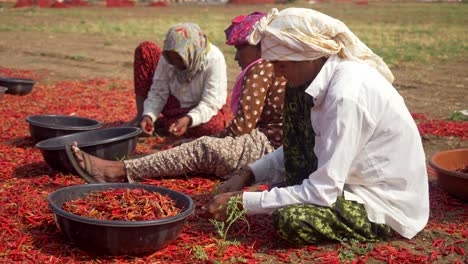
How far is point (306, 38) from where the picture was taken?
11.6 feet

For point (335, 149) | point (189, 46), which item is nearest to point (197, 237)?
point (335, 149)

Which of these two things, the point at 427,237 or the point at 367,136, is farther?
the point at 427,237

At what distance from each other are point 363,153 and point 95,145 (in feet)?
8.25

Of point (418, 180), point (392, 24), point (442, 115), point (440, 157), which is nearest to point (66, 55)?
point (442, 115)

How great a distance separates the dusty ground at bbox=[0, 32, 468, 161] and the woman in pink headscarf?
7.22 feet

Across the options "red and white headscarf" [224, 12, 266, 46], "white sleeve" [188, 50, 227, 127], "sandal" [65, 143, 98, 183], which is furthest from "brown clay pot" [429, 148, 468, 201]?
"sandal" [65, 143, 98, 183]

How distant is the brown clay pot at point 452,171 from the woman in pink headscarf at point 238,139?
4.26 ft

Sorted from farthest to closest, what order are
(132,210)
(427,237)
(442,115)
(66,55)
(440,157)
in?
(66,55), (442,115), (440,157), (427,237), (132,210)

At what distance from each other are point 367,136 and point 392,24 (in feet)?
83.3

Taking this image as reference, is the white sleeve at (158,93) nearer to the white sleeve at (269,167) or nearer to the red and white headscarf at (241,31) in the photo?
the red and white headscarf at (241,31)

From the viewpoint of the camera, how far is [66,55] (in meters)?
15.2

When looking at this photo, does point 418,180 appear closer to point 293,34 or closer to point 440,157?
point 293,34

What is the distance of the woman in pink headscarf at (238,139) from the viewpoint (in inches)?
195

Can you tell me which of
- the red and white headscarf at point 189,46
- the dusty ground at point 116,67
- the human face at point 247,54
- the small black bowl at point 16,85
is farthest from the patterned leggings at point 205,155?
the small black bowl at point 16,85
